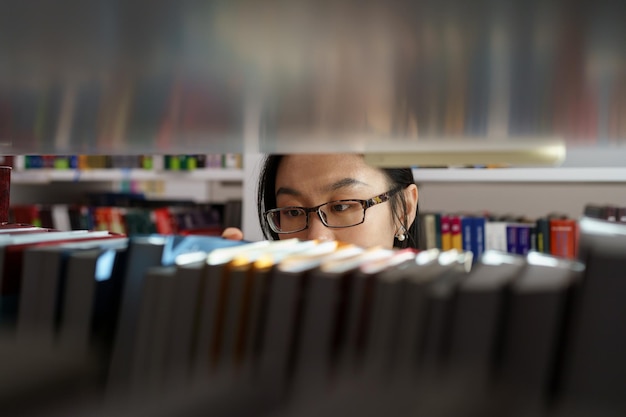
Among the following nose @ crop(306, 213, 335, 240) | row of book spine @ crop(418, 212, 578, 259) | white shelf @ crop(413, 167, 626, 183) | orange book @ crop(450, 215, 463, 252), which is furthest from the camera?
orange book @ crop(450, 215, 463, 252)

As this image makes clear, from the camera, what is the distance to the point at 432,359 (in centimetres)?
35

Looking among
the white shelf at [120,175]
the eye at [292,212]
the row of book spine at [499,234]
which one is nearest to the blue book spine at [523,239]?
the row of book spine at [499,234]

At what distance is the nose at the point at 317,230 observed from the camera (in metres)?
1.28

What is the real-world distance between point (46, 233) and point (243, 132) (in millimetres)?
317

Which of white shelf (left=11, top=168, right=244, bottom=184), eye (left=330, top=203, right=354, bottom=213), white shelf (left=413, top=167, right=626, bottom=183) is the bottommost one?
eye (left=330, top=203, right=354, bottom=213)

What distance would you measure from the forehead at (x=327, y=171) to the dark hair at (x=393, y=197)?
0.06 meters

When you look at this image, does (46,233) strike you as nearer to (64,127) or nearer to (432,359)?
(64,127)

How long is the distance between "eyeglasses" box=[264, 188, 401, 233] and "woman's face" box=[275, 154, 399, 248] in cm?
2

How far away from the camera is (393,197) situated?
142 centimetres

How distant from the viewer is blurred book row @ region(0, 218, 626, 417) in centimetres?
34

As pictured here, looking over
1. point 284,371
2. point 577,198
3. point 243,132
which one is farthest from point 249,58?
point 577,198

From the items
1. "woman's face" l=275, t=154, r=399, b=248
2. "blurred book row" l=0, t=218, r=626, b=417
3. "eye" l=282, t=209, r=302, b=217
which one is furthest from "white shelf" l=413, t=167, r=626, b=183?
"blurred book row" l=0, t=218, r=626, b=417

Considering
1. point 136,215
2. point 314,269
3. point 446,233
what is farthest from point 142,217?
point 314,269

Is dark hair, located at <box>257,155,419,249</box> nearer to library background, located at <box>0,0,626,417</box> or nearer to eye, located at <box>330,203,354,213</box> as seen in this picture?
eye, located at <box>330,203,354,213</box>
